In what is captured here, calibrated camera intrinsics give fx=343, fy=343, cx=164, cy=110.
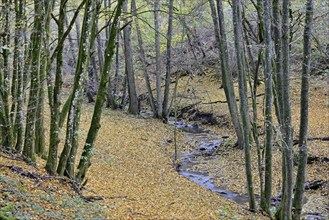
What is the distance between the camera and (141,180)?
36.1 feet

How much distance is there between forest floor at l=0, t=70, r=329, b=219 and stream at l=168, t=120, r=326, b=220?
1.01 ft

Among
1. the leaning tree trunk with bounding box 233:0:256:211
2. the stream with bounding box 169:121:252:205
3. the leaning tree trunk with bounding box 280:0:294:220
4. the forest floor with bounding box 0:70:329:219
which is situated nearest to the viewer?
the forest floor with bounding box 0:70:329:219

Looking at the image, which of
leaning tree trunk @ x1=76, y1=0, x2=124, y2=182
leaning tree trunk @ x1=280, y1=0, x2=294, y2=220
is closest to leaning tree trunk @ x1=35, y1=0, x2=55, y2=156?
leaning tree trunk @ x1=76, y1=0, x2=124, y2=182

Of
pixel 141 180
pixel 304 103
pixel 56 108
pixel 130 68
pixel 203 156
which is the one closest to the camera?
pixel 304 103

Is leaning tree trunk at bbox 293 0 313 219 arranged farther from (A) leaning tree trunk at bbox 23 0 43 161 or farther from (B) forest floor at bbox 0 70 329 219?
(A) leaning tree trunk at bbox 23 0 43 161

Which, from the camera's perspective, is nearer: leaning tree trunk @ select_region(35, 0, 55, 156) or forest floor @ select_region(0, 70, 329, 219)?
forest floor @ select_region(0, 70, 329, 219)

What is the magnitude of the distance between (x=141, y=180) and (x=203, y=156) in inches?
210

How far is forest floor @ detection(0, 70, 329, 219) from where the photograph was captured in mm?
6023

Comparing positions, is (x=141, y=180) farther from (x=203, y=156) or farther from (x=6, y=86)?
(x=203, y=156)

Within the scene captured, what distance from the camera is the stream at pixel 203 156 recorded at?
10834mm

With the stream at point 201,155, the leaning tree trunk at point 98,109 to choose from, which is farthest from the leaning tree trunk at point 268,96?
the leaning tree trunk at point 98,109

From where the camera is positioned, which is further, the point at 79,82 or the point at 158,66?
the point at 158,66

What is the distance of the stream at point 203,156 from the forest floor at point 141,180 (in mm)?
309

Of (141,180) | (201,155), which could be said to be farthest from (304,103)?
(201,155)
